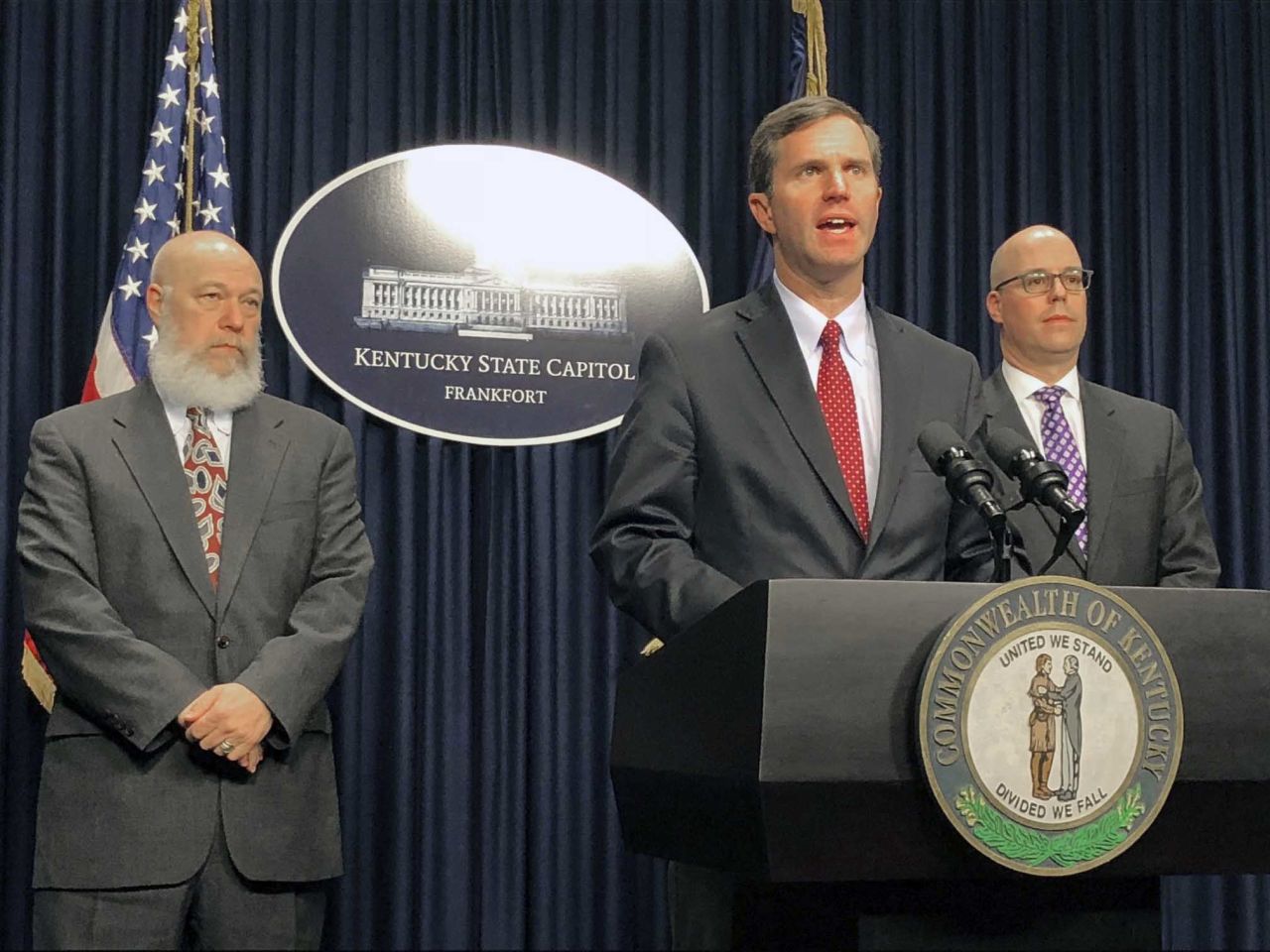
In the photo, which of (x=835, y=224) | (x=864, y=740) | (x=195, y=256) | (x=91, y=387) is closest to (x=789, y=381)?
(x=835, y=224)

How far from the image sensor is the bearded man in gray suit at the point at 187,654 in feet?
8.89

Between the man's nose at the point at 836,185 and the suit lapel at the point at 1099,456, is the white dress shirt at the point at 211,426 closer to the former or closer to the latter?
the man's nose at the point at 836,185

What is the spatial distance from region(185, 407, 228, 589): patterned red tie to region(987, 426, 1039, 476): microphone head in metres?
1.54

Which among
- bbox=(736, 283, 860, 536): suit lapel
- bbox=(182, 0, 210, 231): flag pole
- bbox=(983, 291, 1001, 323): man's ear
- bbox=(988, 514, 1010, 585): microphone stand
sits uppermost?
bbox=(182, 0, 210, 231): flag pole

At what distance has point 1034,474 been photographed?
1695 millimetres

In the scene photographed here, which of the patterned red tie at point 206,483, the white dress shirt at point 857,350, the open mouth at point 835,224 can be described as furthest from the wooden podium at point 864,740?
the patterned red tie at point 206,483

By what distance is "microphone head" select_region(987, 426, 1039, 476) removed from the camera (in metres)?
1.74

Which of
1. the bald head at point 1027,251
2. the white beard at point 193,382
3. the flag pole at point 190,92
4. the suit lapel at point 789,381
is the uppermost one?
the flag pole at point 190,92

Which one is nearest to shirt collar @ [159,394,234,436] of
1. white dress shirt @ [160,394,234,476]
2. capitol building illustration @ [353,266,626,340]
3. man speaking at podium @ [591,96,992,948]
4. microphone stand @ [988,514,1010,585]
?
white dress shirt @ [160,394,234,476]

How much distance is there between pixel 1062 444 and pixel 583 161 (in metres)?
1.56

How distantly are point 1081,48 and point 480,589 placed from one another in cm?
225

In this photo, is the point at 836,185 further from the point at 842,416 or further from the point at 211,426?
the point at 211,426

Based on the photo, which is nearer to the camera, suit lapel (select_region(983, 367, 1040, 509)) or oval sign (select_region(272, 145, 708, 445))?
suit lapel (select_region(983, 367, 1040, 509))

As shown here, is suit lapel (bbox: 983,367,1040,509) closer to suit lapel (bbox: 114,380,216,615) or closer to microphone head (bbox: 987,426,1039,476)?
microphone head (bbox: 987,426,1039,476)
